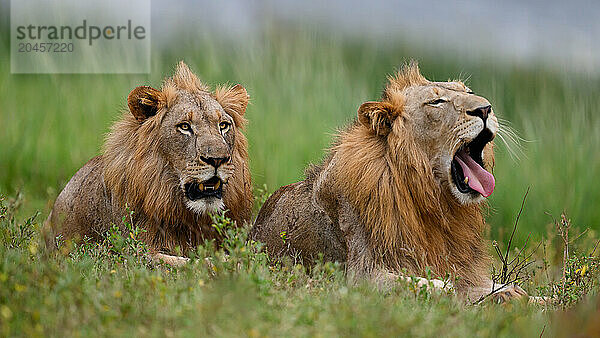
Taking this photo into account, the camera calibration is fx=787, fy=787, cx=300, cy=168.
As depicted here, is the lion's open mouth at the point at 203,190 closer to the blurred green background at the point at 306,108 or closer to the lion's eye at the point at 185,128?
the lion's eye at the point at 185,128

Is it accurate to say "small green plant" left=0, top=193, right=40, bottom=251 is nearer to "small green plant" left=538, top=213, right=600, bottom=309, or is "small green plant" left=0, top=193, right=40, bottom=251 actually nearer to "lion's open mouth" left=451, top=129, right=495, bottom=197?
"lion's open mouth" left=451, top=129, right=495, bottom=197

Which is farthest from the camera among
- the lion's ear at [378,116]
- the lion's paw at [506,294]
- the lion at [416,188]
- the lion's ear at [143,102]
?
the lion's ear at [143,102]

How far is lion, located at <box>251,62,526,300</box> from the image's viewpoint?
214 inches

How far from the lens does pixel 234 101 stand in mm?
6738

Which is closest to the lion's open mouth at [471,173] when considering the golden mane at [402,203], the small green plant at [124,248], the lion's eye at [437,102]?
the golden mane at [402,203]

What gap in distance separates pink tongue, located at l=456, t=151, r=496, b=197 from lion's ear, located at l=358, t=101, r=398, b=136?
0.54m

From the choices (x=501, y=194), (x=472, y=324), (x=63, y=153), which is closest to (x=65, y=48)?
(x=63, y=153)

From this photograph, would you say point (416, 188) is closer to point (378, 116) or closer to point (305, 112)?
point (378, 116)

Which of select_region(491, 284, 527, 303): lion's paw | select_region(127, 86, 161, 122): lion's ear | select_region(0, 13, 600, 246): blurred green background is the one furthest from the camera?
select_region(0, 13, 600, 246): blurred green background

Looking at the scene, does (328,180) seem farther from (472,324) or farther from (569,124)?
(569,124)

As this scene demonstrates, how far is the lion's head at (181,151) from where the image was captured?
6066 mm

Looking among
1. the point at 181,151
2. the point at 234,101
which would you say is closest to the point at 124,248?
the point at 181,151

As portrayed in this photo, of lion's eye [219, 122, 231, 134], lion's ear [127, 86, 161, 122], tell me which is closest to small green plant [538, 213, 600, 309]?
lion's eye [219, 122, 231, 134]

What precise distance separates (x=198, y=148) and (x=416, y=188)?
1675mm
